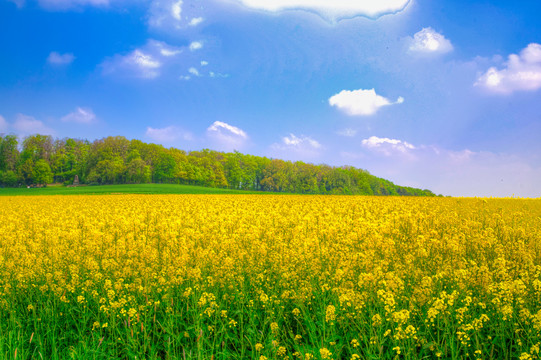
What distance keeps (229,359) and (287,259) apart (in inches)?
90.7

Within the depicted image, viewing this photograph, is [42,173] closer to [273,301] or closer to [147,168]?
[147,168]

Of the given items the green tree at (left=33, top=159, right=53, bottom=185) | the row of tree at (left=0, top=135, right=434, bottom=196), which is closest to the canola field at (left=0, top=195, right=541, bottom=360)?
the row of tree at (left=0, top=135, right=434, bottom=196)

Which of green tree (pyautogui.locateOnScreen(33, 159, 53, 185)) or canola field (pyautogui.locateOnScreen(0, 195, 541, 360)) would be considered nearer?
canola field (pyautogui.locateOnScreen(0, 195, 541, 360))

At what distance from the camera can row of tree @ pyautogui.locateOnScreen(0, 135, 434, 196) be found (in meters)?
81.2

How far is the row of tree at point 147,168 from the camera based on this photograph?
8119cm

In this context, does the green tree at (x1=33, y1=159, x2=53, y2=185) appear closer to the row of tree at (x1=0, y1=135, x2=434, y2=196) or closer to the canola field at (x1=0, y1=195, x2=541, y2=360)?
the row of tree at (x1=0, y1=135, x2=434, y2=196)

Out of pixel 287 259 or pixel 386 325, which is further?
pixel 287 259

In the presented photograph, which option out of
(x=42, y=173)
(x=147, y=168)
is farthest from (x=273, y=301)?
(x=42, y=173)

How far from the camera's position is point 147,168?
8106 centimetres

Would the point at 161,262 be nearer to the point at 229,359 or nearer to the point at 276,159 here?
the point at 229,359

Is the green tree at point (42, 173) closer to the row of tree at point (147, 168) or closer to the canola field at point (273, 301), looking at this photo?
the row of tree at point (147, 168)

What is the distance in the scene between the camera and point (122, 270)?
245 inches

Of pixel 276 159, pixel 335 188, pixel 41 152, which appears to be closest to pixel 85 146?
pixel 41 152

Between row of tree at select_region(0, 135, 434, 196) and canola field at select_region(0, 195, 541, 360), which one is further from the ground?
row of tree at select_region(0, 135, 434, 196)
